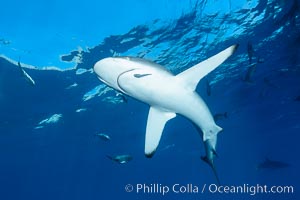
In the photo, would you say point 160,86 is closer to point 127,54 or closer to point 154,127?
point 154,127

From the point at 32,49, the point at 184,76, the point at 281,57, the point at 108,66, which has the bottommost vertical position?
the point at 108,66

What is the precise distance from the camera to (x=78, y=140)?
31.8 m

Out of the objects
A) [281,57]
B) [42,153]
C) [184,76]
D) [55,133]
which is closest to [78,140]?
[55,133]

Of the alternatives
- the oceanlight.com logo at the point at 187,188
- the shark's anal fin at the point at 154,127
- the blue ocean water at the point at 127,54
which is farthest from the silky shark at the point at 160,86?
the oceanlight.com logo at the point at 187,188

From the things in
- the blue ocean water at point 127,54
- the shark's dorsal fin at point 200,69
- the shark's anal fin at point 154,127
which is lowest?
the shark's anal fin at point 154,127

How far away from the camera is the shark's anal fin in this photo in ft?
16.9

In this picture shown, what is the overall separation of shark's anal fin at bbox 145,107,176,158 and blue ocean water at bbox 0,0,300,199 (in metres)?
3.13

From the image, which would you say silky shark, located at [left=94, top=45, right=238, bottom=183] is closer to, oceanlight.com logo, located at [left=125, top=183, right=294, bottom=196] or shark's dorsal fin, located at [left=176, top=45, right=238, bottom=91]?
shark's dorsal fin, located at [left=176, top=45, right=238, bottom=91]

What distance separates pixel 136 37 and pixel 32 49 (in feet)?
15.8

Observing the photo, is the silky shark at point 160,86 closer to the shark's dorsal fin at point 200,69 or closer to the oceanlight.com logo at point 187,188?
the shark's dorsal fin at point 200,69

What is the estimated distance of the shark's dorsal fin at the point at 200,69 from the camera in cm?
411

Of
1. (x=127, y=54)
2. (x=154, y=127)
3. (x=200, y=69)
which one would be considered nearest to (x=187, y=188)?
(x=127, y=54)

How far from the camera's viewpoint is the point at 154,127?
5.27 m

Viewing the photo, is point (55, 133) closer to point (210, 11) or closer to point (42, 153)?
point (42, 153)
